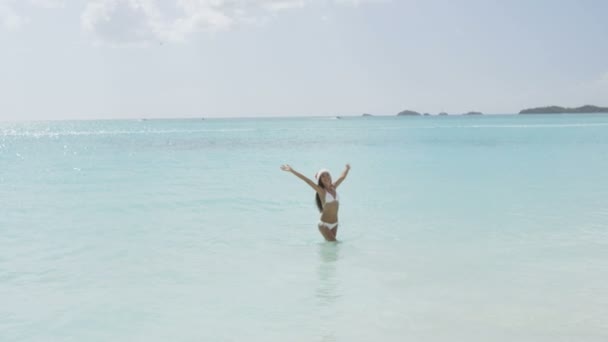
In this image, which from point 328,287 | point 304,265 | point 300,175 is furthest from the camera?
point 300,175

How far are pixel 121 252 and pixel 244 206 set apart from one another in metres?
4.96

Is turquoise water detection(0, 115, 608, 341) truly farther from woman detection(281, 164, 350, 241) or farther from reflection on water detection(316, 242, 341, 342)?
woman detection(281, 164, 350, 241)

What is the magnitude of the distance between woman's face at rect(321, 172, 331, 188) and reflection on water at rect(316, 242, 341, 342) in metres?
1.09

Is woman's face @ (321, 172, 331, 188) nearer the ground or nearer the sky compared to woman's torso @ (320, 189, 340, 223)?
nearer the sky

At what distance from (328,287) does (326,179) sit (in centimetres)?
245

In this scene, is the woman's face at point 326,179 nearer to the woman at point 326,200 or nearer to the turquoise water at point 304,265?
the woman at point 326,200

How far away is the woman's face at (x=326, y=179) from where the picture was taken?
9.43 meters

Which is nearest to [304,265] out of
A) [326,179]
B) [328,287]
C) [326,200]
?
[328,287]

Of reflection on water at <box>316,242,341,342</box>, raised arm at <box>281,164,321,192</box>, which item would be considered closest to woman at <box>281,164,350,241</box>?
raised arm at <box>281,164,321,192</box>

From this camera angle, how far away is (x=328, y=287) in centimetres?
747

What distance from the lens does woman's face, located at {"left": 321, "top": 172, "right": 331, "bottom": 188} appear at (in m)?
9.43

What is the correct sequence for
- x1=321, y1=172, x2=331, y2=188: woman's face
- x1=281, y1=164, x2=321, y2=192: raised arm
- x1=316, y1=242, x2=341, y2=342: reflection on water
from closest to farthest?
1. x1=316, y1=242, x2=341, y2=342: reflection on water
2. x1=281, y1=164, x2=321, y2=192: raised arm
3. x1=321, y1=172, x2=331, y2=188: woman's face

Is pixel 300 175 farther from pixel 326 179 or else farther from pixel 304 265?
pixel 304 265

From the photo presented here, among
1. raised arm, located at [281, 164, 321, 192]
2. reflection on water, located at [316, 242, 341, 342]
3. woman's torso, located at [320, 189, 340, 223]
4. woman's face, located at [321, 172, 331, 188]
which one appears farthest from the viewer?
woman's torso, located at [320, 189, 340, 223]
